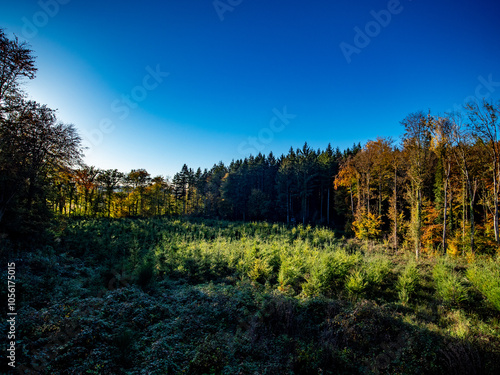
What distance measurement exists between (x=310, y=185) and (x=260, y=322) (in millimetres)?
38427

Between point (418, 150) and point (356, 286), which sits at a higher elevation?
point (418, 150)

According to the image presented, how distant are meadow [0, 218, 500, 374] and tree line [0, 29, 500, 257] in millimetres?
5505

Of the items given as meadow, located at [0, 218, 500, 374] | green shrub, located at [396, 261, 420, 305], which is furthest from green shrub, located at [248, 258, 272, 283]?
green shrub, located at [396, 261, 420, 305]

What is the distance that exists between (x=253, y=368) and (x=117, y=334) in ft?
11.9

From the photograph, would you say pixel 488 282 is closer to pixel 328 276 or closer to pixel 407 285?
pixel 407 285

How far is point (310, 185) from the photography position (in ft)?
140

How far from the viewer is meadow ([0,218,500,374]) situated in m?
4.70

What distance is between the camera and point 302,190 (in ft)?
138

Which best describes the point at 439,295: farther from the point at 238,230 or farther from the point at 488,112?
the point at 238,230

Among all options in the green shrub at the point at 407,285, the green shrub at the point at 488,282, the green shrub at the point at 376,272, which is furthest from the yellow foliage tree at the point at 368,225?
the green shrub at the point at 407,285

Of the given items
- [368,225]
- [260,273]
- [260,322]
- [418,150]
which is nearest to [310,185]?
[368,225]

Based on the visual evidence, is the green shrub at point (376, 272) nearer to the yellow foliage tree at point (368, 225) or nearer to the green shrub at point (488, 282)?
the green shrub at point (488, 282)

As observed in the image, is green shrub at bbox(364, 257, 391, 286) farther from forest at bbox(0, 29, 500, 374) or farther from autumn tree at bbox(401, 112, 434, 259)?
autumn tree at bbox(401, 112, 434, 259)

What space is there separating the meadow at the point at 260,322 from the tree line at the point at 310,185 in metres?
5.51
